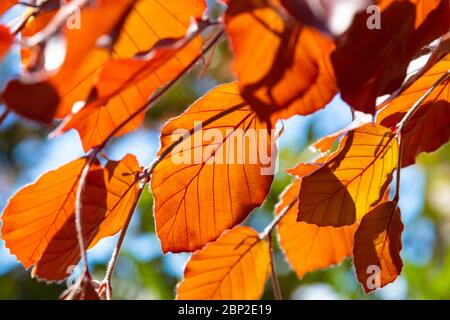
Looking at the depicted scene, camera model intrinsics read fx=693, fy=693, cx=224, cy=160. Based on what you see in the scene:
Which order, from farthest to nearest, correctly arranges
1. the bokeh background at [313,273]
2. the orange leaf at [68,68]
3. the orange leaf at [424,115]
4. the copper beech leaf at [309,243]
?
the bokeh background at [313,273], the copper beech leaf at [309,243], the orange leaf at [424,115], the orange leaf at [68,68]

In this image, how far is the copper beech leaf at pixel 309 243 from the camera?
27.3 inches

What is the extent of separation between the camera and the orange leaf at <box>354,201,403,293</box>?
51 centimetres

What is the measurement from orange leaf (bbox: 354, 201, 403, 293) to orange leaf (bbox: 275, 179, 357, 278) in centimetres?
16

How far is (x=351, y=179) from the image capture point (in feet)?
1.78

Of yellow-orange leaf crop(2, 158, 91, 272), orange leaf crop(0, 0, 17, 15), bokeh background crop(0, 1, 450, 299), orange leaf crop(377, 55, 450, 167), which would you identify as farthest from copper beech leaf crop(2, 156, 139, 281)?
bokeh background crop(0, 1, 450, 299)

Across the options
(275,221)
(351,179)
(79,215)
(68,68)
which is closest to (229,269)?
(275,221)

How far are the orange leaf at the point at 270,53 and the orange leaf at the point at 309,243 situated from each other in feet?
1.05

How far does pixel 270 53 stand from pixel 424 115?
11.3 inches

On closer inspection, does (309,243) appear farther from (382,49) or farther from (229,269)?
(382,49)

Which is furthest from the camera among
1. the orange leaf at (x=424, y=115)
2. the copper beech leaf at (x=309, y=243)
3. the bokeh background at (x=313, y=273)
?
the bokeh background at (x=313, y=273)

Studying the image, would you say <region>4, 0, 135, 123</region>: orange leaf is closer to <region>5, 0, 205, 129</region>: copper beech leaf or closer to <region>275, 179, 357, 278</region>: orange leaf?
<region>5, 0, 205, 129</region>: copper beech leaf

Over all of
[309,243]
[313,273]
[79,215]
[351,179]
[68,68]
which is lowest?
[313,273]

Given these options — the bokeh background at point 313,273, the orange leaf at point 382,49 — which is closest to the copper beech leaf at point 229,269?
the orange leaf at point 382,49

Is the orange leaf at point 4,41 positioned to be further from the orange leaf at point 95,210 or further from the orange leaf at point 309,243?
the orange leaf at point 309,243
